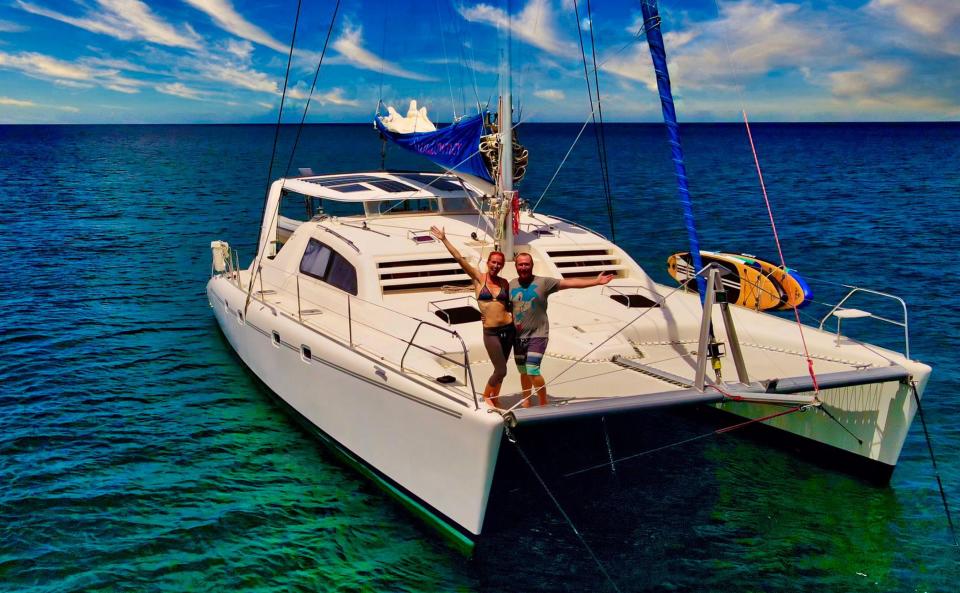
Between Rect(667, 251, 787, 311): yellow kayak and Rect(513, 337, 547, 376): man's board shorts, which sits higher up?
Rect(667, 251, 787, 311): yellow kayak

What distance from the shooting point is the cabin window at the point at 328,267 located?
10305 millimetres

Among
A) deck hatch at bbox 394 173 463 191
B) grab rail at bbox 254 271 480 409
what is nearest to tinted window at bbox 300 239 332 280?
grab rail at bbox 254 271 480 409

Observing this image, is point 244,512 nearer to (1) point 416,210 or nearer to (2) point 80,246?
(1) point 416,210

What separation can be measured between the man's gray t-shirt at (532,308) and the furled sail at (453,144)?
3.89 meters

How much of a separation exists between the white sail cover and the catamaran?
985 millimetres

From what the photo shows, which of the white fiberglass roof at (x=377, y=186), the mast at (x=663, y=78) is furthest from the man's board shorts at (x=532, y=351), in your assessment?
the white fiberglass roof at (x=377, y=186)

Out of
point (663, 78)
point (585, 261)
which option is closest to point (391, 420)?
point (585, 261)

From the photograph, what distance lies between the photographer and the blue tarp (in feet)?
36.1

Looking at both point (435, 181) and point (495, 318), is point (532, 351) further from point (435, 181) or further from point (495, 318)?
point (435, 181)

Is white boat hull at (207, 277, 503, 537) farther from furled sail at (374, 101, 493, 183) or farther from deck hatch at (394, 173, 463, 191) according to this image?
deck hatch at (394, 173, 463, 191)

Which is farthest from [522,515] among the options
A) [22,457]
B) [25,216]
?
[25,216]

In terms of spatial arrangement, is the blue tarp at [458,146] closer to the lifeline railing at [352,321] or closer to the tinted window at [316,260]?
the tinted window at [316,260]

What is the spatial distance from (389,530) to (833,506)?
16.8 ft

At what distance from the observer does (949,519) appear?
8391 mm
